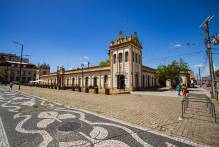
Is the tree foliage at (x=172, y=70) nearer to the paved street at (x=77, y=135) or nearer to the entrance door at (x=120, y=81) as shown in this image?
the entrance door at (x=120, y=81)

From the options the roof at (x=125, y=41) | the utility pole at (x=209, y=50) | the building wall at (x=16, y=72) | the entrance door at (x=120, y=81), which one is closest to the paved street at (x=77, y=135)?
the utility pole at (x=209, y=50)

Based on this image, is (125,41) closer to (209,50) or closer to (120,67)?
(120,67)

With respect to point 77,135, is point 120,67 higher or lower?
higher

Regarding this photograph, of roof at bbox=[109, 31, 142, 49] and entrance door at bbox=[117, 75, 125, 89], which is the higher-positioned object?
roof at bbox=[109, 31, 142, 49]

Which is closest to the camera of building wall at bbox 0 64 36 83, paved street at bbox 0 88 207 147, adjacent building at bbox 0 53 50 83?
paved street at bbox 0 88 207 147

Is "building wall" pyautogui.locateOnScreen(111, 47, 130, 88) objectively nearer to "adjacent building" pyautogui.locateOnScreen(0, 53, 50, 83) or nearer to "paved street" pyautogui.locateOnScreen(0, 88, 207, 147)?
"paved street" pyautogui.locateOnScreen(0, 88, 207, 147)

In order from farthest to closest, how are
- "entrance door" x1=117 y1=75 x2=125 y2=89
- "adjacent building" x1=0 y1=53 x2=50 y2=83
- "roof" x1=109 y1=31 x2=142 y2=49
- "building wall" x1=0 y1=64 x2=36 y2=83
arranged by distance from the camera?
"adjacent building" x1=0 y1=53 x2=50 y2=83 < "building wall" x1=0 y1=64 x2=36 y2=83 < "entrance door" x1=117 y1=75 x2=125 y2=89 < "roof" x1=109 y1=31 x2=142 y2=49

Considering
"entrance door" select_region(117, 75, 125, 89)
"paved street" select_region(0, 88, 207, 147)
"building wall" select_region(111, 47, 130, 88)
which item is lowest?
"paved street" select_region(0, 88, 207, 147)

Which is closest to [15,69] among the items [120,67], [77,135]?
[120,67]

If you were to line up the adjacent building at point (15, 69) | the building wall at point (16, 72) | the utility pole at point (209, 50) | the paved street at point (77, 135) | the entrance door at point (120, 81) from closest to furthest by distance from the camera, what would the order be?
the paved street at point (77, 135), the utility pole at point (209, 50), the entrance door at point (120, 81), the building wall at point (16, 72), the adjacent building at point (15, 69)

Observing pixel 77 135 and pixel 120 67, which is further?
pixel 120 67

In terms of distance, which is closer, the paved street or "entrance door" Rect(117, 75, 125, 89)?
the paved street

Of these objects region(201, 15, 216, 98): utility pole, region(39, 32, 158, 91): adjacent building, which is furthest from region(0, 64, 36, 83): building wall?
region(201, 15, 216, 98): utility pole

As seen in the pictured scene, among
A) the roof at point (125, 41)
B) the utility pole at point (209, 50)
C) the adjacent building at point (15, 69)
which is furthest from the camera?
the adjacent building at point (15, 69)
